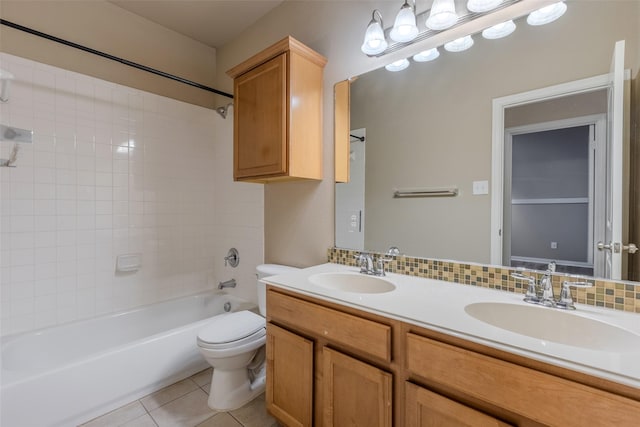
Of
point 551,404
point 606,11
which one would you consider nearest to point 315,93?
point 606,11

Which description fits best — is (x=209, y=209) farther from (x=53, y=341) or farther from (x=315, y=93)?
(x=315, y=93)

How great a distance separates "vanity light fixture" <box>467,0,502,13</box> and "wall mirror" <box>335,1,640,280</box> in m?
0.11

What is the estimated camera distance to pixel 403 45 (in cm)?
155

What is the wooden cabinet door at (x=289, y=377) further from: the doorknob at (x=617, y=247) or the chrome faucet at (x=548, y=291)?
the doorknob at (x=617, y=247)

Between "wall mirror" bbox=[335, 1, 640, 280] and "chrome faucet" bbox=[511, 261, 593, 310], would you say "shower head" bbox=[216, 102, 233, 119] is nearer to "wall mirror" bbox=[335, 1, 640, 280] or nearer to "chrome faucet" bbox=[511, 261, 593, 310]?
"wall mirror" bbox=[335, 1, 640, 280]

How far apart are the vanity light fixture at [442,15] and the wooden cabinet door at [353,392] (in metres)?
1.53

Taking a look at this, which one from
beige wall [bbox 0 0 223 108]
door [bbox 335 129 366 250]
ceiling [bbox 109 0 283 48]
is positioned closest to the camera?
door [bbox 335 129 366 250]

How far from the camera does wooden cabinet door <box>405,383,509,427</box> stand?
31.8 inches

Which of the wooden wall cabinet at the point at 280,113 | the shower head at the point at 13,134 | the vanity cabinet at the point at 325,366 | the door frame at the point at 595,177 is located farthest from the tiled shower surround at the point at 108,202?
the door frame at the point at 595,177

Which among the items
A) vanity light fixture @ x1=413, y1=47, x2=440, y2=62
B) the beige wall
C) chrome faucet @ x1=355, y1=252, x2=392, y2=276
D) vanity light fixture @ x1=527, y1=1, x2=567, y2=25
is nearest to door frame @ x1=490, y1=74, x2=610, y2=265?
vanity light fixture @ x1=527, y1=1, x2=567, y2=25

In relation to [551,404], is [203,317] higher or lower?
lower

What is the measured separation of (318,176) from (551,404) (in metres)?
1.49

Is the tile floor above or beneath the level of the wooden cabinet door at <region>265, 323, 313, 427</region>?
beneath

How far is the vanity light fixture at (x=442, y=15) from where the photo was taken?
1322 millimetres
